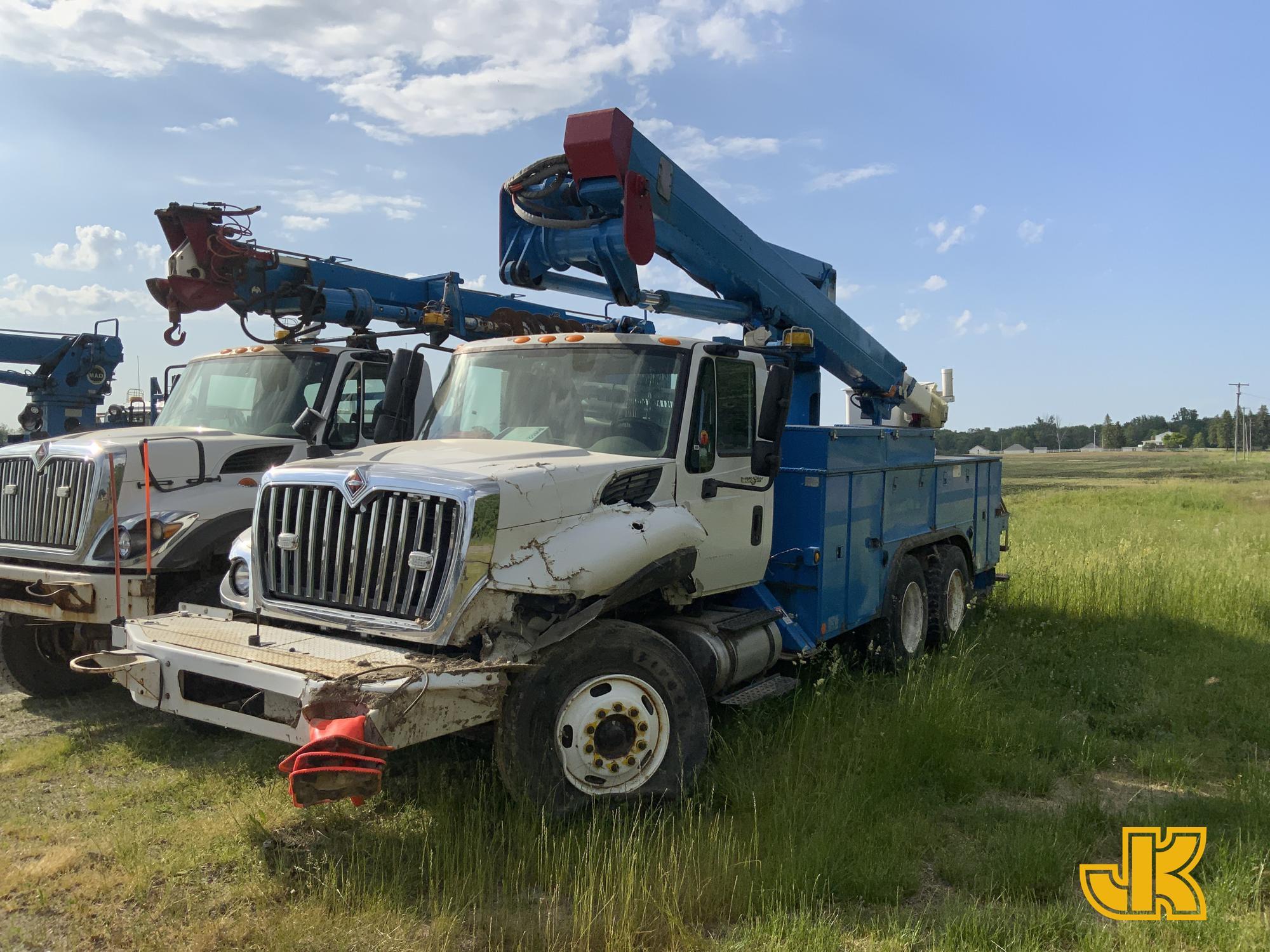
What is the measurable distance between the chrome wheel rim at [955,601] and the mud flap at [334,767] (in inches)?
245

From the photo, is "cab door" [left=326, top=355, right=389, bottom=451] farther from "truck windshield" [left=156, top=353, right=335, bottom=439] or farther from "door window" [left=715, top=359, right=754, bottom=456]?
"door window" [left=715, top=359, right=754, bottom=456]

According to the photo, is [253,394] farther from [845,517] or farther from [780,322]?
[845,517]

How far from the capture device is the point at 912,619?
8.20 m

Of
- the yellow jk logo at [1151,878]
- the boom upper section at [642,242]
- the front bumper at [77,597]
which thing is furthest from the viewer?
the boom upper section at [642,242]

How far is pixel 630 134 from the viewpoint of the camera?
6.31 meters

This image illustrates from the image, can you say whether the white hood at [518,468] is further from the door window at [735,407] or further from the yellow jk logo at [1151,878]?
the yellow jk logo at [1151,878]

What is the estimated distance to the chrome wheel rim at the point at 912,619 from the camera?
7895 millimetres

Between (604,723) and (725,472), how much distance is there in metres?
1.92

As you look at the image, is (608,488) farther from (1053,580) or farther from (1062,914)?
(1053,580)

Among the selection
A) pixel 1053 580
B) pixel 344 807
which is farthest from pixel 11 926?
pixel 1053 580

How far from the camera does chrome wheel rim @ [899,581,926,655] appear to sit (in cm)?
789

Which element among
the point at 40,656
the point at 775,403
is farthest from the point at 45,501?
the point at 775,403

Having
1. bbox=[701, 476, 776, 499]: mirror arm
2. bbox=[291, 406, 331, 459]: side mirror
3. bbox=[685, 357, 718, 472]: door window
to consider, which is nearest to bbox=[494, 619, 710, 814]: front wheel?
bbox=[701, 476, 776, 499]: mirror arm

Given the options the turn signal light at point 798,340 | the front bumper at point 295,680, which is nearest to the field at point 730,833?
the front bumper at point 295,680
